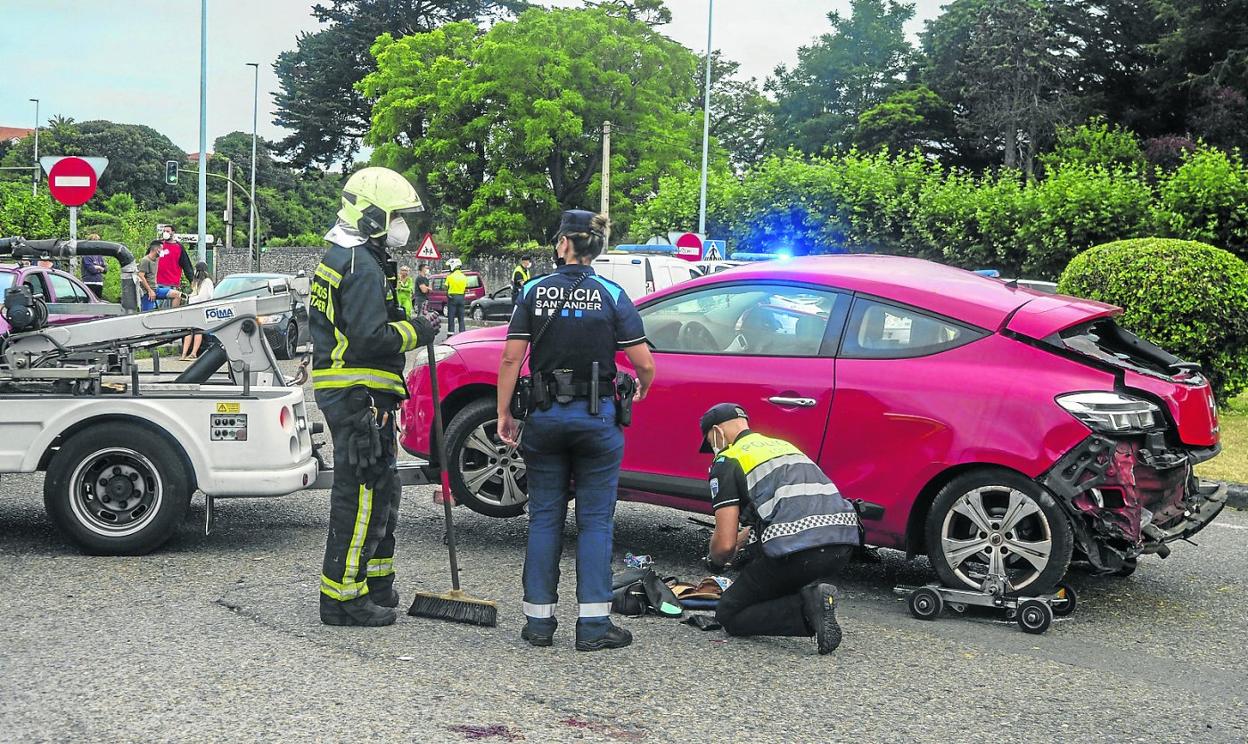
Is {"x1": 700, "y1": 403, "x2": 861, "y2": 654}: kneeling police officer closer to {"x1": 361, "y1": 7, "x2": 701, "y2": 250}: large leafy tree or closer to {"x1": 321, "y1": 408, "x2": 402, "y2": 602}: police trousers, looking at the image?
{"x1": 321, "y1": 408, "x2": 402, "y2": 602}: police trousers

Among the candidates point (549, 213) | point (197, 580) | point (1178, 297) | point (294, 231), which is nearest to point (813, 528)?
point (197, 580)

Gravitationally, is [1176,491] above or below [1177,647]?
above

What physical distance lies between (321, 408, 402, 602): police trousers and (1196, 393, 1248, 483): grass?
7.03 m

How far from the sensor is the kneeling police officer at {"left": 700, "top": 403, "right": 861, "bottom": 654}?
5316 millimetres

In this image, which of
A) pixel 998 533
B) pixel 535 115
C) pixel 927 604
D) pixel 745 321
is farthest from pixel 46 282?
pixel 535 115

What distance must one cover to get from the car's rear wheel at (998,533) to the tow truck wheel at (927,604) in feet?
0.54

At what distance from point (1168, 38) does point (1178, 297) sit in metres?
33.8

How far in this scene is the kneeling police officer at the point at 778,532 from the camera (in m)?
5.32

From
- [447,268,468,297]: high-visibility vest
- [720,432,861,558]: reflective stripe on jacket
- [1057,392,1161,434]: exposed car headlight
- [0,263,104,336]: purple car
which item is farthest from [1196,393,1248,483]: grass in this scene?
[447,268,468,297]: high-visibility vest

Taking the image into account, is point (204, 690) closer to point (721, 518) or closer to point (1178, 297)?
point (721, 518)

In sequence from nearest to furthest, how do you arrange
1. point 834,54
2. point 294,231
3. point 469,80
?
point 469,80
point 834,54
point 294,231

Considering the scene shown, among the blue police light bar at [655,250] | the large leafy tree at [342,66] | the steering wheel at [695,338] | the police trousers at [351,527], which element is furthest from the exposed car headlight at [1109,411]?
the large leafy tree at [342,66]

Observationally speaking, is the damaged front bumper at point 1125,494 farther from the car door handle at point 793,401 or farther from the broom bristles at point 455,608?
the broom bristles at point 455,608

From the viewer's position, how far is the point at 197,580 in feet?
20.3
